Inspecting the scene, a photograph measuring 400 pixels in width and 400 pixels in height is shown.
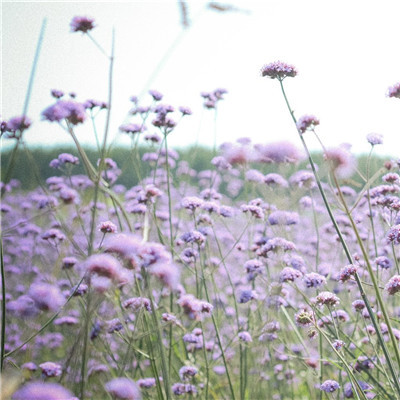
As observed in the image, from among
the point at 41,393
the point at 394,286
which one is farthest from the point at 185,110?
the point at 41,393

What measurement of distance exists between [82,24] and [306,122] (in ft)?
2.65

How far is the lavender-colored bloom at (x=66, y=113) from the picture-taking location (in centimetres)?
133

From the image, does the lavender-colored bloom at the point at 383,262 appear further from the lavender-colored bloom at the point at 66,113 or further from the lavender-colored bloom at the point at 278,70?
the lavender-colored bloom at the point at 66,113

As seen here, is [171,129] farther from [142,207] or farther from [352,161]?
[352,161]

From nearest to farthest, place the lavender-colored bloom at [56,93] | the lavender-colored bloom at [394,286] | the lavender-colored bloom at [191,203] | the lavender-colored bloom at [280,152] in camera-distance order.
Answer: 1. the lavender-colored bloom at [280,152]
2. the lavender-colored bloom at [394,286]
3. the lavender-colored bloom at [191,203]
4. the lavender-colored bloom at [56,93]

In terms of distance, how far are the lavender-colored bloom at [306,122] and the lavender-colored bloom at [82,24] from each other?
0.76 metres

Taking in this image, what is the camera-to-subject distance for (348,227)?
3180mm

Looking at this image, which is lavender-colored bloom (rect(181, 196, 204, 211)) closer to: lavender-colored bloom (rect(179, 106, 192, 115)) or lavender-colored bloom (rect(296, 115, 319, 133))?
lavender-colored bloom (rect(179, 106, 192, 115))

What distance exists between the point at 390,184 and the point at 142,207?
116 centimetres

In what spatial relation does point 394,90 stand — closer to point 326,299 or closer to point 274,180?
point 326,299

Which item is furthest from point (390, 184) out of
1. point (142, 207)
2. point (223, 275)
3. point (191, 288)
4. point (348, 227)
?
point (223, 275)

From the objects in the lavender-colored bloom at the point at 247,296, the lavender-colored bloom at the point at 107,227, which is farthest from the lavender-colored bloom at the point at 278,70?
the lavender-colored bloom at the point at 247,296

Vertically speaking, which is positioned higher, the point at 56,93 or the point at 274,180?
the point at 56,93

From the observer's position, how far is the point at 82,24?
1.66 metres
